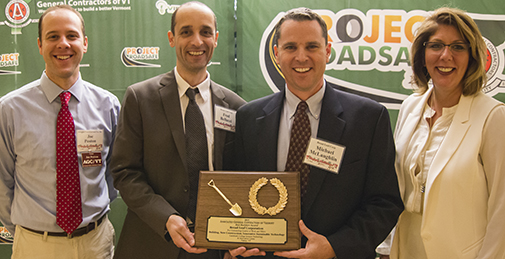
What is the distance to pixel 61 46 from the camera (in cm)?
261

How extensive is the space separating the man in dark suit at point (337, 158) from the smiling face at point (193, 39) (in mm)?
513

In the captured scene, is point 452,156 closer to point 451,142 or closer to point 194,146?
point 451,142

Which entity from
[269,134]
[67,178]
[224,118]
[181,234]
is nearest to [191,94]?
[224,118]

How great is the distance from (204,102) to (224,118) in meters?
0.17

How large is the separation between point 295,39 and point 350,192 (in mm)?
894

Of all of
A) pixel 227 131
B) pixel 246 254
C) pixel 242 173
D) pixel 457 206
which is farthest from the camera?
pixel 227 131

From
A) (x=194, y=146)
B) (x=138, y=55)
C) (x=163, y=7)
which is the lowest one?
(x=194, y=146)

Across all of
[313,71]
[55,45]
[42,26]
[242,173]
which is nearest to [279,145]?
[242,173]

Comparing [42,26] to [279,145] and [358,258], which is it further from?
[358,258]

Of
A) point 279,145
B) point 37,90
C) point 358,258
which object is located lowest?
point 358,258

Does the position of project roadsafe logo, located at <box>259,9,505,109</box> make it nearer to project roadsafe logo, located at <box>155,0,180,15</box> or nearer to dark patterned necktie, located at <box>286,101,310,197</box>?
project roadsafe logo, located at <box>155,0,180,15</box>

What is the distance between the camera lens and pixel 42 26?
270 centimetres

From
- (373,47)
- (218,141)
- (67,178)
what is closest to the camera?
(218,141)

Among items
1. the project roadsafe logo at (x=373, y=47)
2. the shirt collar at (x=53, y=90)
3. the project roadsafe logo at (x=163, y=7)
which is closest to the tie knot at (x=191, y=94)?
the shirt collar at (x=53, y=90)
